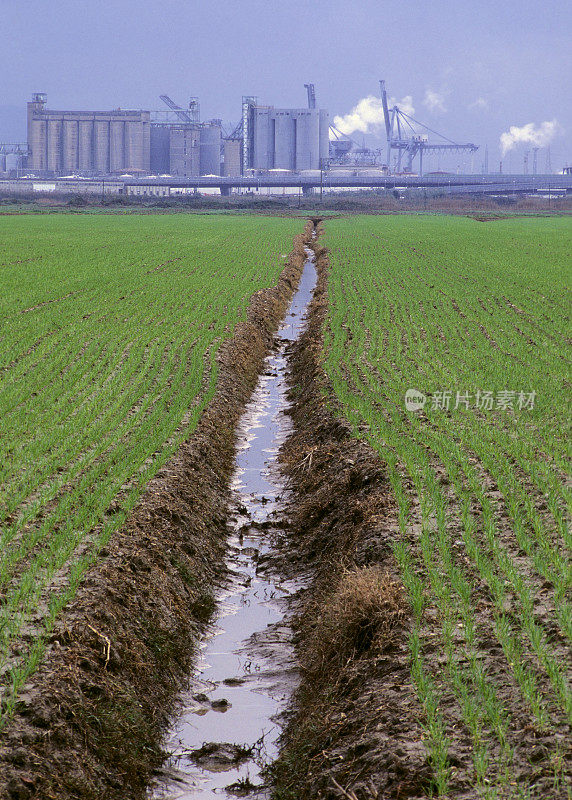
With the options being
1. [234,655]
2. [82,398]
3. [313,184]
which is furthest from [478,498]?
[313,184]

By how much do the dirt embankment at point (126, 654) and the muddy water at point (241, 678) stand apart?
7.1 inches

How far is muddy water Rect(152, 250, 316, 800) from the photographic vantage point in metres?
5.73

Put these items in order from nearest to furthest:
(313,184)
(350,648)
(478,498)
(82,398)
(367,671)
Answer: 1. (367,671)
2. (350,648)
3. (478,498)
4. (82,398)
5. (313,184)

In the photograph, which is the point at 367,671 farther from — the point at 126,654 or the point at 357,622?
the point at 126,654

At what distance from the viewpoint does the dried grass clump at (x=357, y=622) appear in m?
6.24

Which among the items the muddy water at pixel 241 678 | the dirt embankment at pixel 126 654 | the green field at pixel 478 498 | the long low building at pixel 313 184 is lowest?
the muddy water at pixel 241 678

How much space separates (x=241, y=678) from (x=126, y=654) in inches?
44.6

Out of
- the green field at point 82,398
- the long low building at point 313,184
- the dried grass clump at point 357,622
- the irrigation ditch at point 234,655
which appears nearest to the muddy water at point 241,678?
the irrigation ditch at point 234,655

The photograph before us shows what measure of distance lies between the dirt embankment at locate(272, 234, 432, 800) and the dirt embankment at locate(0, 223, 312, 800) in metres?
0.96

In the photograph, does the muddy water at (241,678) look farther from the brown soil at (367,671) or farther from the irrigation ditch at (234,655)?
the brown soil at (367,671)

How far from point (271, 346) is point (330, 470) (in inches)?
415

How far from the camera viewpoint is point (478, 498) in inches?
333

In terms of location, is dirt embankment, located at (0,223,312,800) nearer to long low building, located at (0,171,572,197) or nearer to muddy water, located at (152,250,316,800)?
muddy water, located at (152,250,316,800)

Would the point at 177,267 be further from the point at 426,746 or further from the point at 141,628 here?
the point at 426,746
